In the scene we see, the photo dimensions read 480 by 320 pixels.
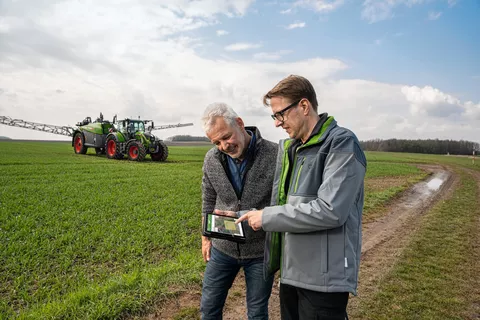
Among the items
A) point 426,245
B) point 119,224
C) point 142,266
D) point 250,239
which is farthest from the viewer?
point 119,224

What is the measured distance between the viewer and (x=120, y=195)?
31.6 feet

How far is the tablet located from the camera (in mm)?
2081

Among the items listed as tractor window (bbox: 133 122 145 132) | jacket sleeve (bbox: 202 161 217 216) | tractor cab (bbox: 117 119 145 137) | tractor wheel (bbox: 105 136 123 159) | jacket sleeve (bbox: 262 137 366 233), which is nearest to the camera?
jacket sleeve (bbox: 262 137 366 233)

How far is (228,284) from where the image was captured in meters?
2.36

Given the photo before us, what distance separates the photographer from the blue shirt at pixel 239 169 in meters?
2.28

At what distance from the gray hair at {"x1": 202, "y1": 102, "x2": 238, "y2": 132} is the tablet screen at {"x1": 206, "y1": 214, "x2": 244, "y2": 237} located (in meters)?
0.60

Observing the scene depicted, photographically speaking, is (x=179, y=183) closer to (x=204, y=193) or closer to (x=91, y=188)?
(x=91, y=188)

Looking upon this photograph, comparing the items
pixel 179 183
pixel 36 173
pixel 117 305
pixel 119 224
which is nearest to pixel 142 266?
pixel 117 305

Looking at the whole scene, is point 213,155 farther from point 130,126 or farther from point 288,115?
point 130,126

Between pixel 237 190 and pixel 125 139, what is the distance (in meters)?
20.8

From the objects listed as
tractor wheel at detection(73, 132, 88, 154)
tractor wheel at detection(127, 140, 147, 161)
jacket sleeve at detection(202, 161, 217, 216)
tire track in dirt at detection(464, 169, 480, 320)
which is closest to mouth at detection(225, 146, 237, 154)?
jacket sleeve at detection(202, 161, 217, 216)

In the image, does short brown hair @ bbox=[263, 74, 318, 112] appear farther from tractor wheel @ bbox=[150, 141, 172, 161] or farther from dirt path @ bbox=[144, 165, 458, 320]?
tractor wheel @ bbox=[150, 141, 172, 161]

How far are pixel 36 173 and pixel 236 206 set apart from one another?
14.2 m

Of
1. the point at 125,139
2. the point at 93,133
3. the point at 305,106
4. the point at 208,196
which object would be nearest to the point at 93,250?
the point at 208,196
